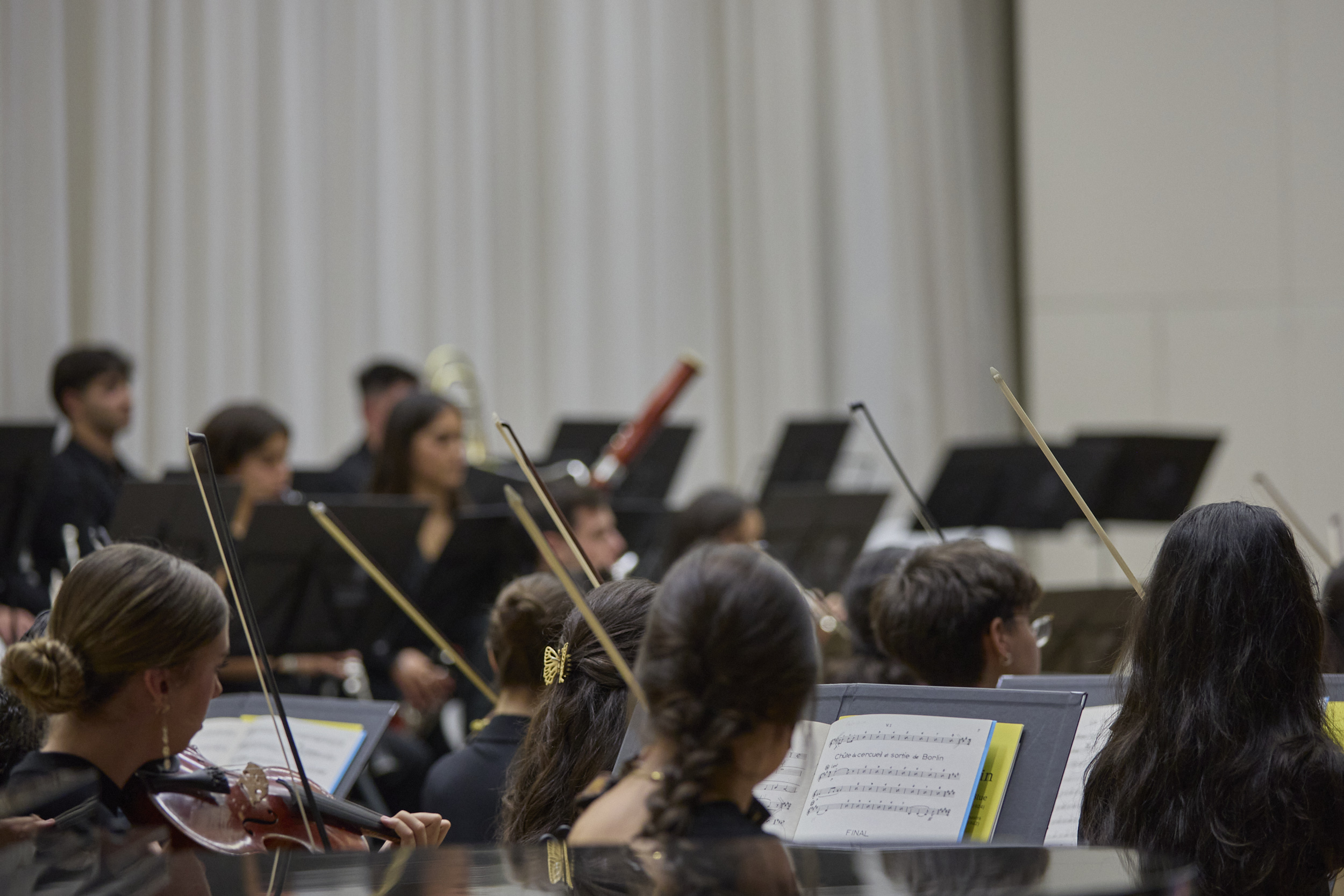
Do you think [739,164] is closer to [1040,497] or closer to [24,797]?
[1040,497]

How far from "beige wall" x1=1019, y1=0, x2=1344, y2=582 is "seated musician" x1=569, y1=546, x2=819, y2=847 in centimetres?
544

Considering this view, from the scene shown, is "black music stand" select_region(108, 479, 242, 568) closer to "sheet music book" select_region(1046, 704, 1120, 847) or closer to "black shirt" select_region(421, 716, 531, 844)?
"black shirt" select_region(421, 716, 531, 844)

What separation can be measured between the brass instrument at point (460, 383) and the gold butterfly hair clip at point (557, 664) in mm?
4184

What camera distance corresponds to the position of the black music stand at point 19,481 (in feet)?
11.8

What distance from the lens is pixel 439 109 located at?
657 centimetres

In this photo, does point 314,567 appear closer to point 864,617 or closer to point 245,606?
point 864,617

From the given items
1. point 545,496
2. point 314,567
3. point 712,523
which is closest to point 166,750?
point 545,496

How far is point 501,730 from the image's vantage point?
2207 millimetres

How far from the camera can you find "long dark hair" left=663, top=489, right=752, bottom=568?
12.3 feet

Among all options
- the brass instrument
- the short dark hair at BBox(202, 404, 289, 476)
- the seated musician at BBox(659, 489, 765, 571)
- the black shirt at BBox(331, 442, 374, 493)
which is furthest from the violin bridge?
the brass instrument

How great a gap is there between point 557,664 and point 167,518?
5.98ft

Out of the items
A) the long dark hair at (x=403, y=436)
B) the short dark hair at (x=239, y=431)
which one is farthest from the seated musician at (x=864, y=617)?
the short dark hair at (x=239, y=431)

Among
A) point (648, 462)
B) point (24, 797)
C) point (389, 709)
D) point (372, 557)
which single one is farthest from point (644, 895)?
point (648, 462)

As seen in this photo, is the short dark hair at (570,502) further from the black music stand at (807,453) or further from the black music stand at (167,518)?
the black music stand at (807,453)
